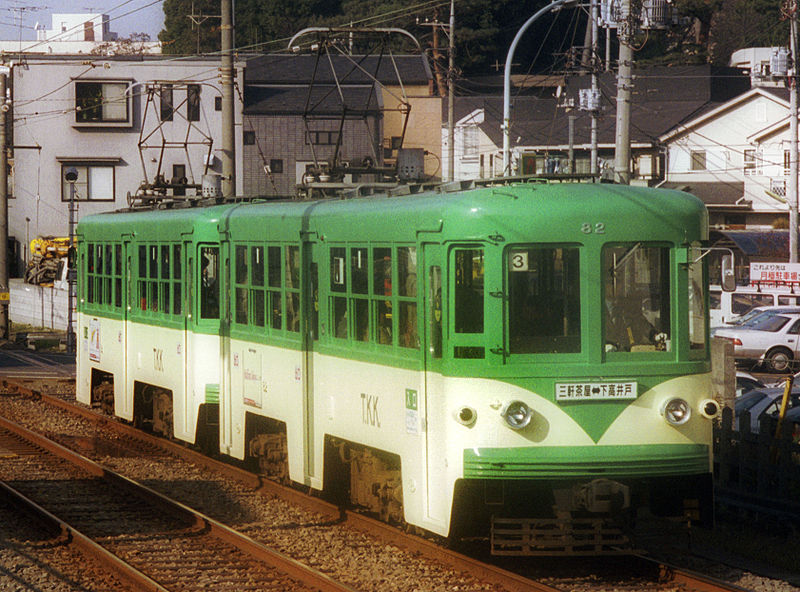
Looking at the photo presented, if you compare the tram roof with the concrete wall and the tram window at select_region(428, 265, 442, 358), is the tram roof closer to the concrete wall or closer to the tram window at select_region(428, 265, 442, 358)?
the tram window at select_region(428, 265, 442, 358)

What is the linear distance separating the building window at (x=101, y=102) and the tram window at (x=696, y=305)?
43585 millimetres

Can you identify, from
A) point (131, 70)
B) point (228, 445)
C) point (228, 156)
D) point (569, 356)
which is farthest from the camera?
point (131, 70)

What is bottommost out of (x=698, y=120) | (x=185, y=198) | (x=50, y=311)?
(x=50, y=311)

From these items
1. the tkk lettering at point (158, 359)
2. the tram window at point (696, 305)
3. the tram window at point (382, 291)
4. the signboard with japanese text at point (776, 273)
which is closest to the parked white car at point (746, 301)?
the signboard with japanese text at point (776, 273)

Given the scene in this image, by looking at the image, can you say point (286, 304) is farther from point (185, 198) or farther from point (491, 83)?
point (491, 83)

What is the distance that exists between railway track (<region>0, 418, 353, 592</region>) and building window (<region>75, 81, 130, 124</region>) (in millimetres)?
37019

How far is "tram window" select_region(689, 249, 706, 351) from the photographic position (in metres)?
8.64

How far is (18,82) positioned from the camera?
50.5m

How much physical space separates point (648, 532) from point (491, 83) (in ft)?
191

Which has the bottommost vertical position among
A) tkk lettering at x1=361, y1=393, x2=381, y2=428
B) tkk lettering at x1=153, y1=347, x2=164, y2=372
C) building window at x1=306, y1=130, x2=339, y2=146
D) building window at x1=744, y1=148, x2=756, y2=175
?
tkk lettering at x1=153, y1=347, x2=164, y2=372

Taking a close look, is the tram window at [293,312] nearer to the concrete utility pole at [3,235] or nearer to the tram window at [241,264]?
the tram window at [241,264]

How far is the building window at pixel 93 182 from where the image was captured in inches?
1977

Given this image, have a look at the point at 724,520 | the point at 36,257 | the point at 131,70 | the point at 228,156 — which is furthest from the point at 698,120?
the point at 724,520

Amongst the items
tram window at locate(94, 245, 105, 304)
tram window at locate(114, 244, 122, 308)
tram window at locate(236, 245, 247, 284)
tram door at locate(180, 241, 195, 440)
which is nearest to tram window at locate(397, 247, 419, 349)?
tram window at locate(236, 245, 247, 284)
